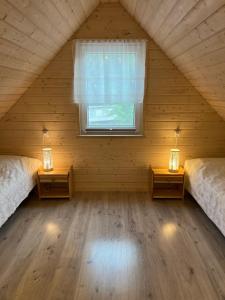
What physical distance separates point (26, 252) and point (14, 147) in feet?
5.47

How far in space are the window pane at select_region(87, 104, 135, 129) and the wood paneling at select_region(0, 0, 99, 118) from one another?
34.1 inches

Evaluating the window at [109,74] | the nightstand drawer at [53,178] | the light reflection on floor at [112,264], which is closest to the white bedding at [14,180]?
the nightstand drawer at [53,178]

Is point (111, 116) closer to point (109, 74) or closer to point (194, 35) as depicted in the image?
point (109, 74)

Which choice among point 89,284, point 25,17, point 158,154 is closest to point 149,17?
point 25,17

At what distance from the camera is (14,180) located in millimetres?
2666

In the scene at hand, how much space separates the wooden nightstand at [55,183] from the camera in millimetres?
3104

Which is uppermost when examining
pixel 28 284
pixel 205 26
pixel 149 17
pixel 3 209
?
pixel 149 17

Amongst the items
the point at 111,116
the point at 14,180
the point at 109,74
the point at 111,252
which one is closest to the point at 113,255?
the point at 111,252

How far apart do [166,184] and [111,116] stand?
121cm

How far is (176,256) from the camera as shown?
6.87 ft

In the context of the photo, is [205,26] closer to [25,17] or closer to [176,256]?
[25,17]

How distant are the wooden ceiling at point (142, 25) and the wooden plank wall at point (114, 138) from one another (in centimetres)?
14

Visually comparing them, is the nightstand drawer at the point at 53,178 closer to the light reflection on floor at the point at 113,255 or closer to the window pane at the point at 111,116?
the window pane at the point at 111,116

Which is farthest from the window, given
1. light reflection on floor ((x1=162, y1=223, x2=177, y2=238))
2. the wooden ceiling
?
light reflection on floor ((x1=162, y1=223, x2=177, y2=238))
